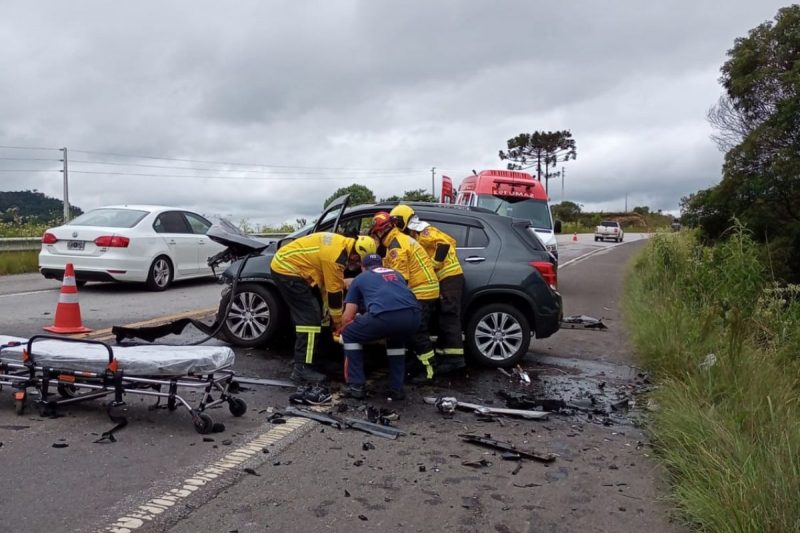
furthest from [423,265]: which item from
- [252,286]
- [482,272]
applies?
[252,286]

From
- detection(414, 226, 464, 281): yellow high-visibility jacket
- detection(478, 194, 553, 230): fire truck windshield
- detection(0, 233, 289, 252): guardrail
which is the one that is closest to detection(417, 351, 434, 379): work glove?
detection(414, 226, 464, 281): yellow high-visibility jacket

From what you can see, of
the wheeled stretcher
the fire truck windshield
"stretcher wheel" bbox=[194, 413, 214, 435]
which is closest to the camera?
"stretcher wheel" bbox=[194, 413, 214, 435]

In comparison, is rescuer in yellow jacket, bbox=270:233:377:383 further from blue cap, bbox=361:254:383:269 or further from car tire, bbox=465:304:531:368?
car tire, bbox=465:304:531:368

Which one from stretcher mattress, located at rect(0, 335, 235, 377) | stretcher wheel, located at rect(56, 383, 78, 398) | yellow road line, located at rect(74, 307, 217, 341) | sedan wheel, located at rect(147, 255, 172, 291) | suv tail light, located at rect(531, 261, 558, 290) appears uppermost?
suv tail light, located at rect(531, 261, 558, 290)

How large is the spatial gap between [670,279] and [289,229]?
18.8m

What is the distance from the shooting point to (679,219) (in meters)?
24.0

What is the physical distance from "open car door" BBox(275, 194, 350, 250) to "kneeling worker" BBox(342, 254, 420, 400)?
4.52ft

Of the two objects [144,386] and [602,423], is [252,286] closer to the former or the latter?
[144,386]

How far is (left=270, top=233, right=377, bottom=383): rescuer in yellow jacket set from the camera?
5.92 m

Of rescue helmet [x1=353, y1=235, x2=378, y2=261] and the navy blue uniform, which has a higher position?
rescue helmet [x1=353, y1=235, x2=378, y2=261]

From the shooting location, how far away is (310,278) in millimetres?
6023

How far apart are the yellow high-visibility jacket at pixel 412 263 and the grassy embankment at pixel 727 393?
2.13 metres

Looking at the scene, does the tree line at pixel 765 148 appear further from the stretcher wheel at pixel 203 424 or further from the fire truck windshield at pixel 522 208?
the stretcher wheel at pixel 203 424

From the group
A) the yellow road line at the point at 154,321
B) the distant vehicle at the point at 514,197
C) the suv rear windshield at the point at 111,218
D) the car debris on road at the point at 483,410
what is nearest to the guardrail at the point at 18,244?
the suv rear windshield at the point at 111,218
